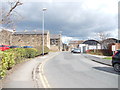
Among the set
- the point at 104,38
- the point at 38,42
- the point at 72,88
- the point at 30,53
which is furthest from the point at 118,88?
the point at 38,42

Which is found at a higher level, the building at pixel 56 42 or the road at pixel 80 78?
the building at pixel 56 42

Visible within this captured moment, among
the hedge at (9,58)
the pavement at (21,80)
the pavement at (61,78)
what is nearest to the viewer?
the pavement at (21,80)

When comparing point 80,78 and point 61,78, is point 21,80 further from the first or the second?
point 80,78

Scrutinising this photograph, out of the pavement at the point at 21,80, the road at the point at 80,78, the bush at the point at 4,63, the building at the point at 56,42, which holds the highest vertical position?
the building at the point at 56,42

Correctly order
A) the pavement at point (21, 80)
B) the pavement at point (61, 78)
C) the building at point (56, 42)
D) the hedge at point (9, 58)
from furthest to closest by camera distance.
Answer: the building at point (56, 42), the hedge at point (9, 58), the pavement at point (61, 78), the pavement at point (21, 80)

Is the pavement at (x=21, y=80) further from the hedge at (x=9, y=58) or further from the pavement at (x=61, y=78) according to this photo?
the hedge at (x=9, y=58)

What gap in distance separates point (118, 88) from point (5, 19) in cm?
900

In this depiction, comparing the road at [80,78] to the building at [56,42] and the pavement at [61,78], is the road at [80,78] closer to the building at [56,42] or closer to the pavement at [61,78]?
the pavement at [61,78]

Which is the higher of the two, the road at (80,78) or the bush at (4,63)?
the bush at (4,63)

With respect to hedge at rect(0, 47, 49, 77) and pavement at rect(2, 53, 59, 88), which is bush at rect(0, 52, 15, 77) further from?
pavement at rect(2, 53, 59, 88)

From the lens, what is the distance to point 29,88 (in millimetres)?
4918

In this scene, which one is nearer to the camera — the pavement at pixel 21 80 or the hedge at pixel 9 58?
the pavement at pixel 21 80

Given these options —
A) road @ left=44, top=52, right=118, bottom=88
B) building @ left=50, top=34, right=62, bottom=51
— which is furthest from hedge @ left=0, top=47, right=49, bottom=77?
building @ left=50, top=34, right=62, bottom=51

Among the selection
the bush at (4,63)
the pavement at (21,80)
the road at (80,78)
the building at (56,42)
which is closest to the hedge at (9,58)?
the bush at (4,63)
